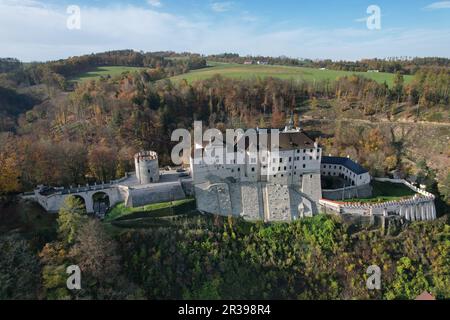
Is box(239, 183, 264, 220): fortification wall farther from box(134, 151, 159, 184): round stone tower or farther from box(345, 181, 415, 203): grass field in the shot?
box(345, 181, 415, 203): grass field

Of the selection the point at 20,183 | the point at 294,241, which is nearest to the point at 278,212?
the point at 294,241

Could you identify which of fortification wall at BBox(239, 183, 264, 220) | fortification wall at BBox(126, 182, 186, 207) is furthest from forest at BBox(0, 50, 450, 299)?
fortification wall at BBox(126, 182, 186, 207)

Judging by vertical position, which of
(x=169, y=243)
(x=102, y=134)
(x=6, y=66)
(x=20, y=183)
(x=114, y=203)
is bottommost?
(x=169, y=243)

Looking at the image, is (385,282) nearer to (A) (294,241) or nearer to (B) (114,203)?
(A) (294,241)

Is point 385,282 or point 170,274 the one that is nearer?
point 170,274

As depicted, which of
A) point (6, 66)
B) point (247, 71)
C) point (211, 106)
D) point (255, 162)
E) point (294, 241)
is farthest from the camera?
point (247, 71)

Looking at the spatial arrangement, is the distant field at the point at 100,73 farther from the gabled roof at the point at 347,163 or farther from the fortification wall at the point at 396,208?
the fortification wall at the point at 396,208
